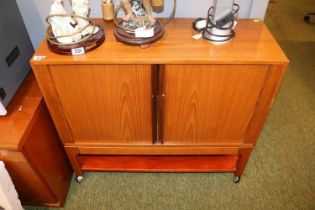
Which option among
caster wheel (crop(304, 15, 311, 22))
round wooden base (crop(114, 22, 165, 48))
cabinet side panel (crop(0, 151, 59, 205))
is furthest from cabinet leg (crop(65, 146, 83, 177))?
caster wheel (crop(304, 15, 311, 22))

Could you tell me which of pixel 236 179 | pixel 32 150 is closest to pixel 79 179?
pixel 32 150

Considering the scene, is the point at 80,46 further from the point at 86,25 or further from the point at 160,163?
the point at 160,163

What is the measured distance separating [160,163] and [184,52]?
648mm

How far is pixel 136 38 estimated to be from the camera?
917 mm

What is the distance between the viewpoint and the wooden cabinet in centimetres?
93

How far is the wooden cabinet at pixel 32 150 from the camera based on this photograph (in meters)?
0.93

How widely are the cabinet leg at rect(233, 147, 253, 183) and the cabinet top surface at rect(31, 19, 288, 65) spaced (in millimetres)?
494

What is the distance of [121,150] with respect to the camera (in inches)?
46.4

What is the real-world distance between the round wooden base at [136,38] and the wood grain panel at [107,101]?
0.10 meters

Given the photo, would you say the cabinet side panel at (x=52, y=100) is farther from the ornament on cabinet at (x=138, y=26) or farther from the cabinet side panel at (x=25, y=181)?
the ornament on cabinet at (x=138, y=26)

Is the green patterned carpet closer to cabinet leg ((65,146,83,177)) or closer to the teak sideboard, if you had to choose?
cabinet leg ((65,146,83,177))

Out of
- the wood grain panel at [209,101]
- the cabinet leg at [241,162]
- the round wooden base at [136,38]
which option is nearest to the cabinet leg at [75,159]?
Answer: the wood grain panel at [209,101]

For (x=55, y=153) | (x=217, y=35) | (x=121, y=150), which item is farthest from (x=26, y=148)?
(x=217, y=35)

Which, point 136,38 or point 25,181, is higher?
point 136,38
